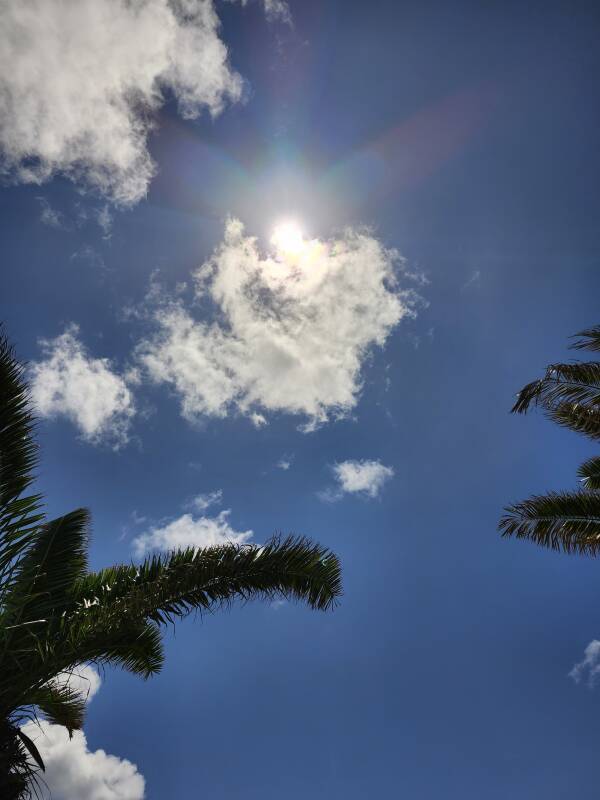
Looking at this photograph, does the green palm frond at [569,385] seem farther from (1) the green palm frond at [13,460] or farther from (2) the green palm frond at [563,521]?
(1) the green palm frond at [13,460]

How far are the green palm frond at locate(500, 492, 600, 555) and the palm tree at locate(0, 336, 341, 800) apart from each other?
429cm

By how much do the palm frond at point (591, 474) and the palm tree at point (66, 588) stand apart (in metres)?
6.29

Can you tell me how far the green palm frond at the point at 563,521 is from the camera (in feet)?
26.6

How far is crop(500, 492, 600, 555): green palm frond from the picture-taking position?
8102 mm

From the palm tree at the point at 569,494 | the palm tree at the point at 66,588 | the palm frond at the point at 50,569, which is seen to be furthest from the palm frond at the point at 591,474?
the palm frond at the point at 50,569

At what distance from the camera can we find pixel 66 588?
696 centimetres

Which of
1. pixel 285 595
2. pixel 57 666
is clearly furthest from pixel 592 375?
pixel 57 666

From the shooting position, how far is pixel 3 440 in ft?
19.4

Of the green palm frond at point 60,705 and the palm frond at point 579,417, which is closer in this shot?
the green palm frond at point 60,705

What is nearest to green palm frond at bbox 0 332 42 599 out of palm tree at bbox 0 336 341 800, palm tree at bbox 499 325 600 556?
palm tree at bbox 0 336 341 800

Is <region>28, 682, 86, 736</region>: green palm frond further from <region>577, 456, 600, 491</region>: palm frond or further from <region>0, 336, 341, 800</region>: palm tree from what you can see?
<region>577, 456, 600, 491</region>: palm frond

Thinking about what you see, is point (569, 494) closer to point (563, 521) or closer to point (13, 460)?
point (563, 521)

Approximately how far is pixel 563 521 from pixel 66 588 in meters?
8.83

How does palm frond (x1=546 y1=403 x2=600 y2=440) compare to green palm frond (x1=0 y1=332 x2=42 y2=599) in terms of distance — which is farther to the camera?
palm frond (x1=546 y1=403 x2=600 y2=440)
